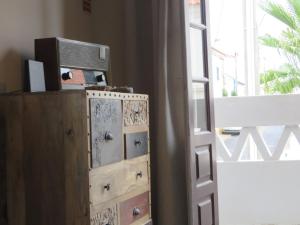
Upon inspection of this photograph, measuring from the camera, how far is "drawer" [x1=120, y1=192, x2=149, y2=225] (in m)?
1.93

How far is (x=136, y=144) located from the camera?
209cm

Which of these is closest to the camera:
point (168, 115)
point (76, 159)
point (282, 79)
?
point (76, 159)

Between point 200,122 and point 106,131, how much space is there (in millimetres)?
1313

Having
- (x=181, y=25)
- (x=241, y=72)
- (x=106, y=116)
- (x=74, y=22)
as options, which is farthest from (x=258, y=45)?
(x=106, y=116)

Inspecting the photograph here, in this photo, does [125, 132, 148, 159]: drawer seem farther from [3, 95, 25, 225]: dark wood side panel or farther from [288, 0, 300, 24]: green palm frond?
[288, 0, 300, 24]: green palm frond

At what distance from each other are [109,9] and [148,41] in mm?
372

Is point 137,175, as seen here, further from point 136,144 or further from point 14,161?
point 14,161

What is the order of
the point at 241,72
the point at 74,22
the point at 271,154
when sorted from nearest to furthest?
1. the point at 74,22
2. the point at 271,154
3. the point at 241,72

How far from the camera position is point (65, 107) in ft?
5.57

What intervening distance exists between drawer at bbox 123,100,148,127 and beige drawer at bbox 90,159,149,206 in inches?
7.4

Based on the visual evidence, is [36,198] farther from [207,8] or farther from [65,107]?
[207,8]

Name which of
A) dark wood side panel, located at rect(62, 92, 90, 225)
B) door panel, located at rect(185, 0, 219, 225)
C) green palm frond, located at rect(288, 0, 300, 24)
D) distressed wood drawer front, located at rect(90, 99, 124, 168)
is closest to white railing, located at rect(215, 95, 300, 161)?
door panel, located at rect(185, 0, 219, 225)

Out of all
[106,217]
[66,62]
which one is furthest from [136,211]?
[66,62]

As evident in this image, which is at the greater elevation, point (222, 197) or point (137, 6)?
point (137, 6)
